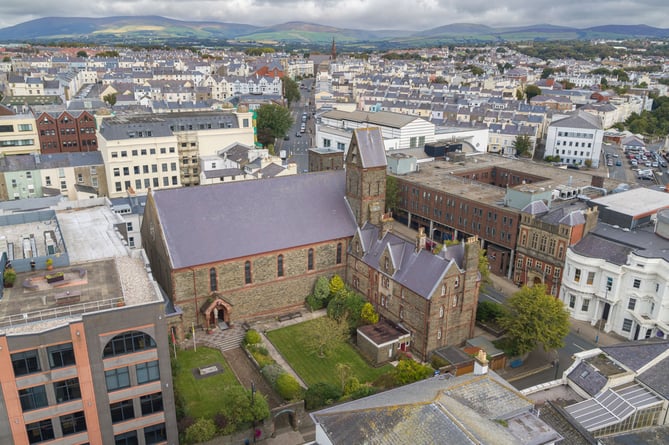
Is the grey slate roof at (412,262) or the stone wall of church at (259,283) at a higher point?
the grey slate roof at (412,262)

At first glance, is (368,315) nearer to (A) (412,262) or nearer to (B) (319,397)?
(A) (412,262)

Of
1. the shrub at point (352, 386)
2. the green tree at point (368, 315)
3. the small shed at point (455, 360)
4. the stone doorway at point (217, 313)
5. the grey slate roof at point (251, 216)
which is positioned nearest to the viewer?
the shrub at point (352, 386)

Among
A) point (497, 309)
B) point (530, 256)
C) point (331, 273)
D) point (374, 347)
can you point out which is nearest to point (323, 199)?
point (331, 273)

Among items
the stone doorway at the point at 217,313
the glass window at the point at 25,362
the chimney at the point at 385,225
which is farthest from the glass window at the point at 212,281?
the glass window at the point at 25,362

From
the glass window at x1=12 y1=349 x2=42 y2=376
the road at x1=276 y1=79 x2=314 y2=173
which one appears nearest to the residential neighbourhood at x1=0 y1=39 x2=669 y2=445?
the glass window at x1=12 y1=349 x2=42 y2=376

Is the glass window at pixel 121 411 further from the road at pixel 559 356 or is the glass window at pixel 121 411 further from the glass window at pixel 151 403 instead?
the road at pixel 559 356

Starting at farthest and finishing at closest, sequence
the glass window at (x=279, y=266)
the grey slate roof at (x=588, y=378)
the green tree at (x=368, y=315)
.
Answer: the glass window at (x=279, y=266) < the green tree at (x=368, y=315) < the grey slate roof at (x=588, y=378)

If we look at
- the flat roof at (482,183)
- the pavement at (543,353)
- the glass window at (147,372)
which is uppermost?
the flat roof at (482,183)

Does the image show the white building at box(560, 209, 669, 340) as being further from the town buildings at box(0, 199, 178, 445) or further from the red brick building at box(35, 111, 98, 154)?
the red brick building at box(35, 111, 98, 154)
